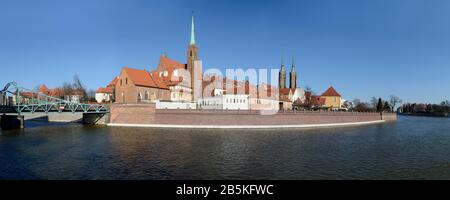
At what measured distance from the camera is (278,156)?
1781 centimetres

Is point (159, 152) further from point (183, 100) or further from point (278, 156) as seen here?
point (183, 100)

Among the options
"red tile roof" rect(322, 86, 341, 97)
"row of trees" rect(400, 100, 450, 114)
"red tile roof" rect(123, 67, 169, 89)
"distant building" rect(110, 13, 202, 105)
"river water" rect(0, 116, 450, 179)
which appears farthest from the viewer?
"row of trees" rect(400, 100, 450, 114)

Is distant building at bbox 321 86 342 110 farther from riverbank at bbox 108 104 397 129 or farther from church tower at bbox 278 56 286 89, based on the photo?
riverbank at bbox 108 104 397 129

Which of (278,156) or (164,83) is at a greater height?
(164,83)

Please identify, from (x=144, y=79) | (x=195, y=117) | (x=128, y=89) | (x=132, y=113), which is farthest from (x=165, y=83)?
(x=195, y=117)

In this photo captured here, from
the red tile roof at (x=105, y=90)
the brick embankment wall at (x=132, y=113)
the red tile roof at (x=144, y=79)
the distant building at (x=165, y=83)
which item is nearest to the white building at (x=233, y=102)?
the distant building at (x=165, y=83)

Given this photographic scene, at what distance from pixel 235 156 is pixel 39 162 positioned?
455 inches

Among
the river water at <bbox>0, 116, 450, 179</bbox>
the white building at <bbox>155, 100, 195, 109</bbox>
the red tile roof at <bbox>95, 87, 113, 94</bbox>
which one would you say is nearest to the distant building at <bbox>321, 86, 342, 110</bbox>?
the white building at <bbox>155, 100, 195, 109</bbox>

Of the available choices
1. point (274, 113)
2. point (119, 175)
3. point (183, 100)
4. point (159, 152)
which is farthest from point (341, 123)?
point (119, 175)

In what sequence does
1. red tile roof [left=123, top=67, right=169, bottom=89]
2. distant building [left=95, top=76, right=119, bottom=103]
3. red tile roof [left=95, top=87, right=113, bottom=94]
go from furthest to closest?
red tile roof [left=95, top=87, right=113, bottom=94]
distant building [left=95, top=76, right=119, bottom=103]
red tile roof [left=123, top=67, right=169, bottom=89]

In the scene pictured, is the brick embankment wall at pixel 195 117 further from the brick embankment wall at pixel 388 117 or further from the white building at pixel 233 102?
the brick embankment wall at pixel 388 117

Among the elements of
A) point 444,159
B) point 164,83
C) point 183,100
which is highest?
point 164,83
